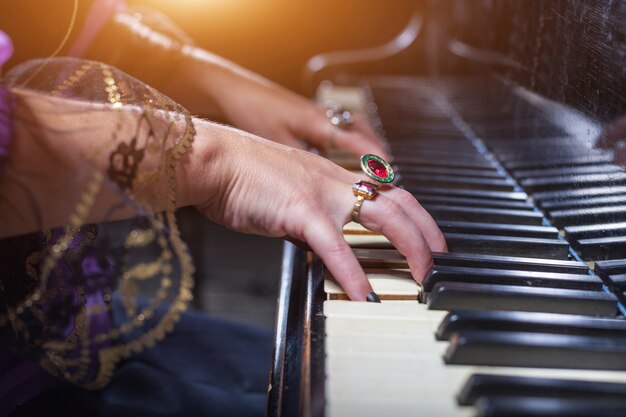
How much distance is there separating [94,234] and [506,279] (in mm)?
484

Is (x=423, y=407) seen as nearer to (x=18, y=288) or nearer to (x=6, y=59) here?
(x=18, y=288)

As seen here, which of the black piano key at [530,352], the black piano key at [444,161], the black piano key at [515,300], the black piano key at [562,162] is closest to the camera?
the black piano key at [530,352]

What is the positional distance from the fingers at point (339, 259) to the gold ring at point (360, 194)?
2.0 inches

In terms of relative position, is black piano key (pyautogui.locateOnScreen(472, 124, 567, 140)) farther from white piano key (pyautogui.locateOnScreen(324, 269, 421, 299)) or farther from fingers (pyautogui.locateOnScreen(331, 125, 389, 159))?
white piano key (pyautogui.locateOnScreen(324, 269, 421, 299))

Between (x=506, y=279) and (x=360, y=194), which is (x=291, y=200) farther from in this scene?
(x=506, y=279)

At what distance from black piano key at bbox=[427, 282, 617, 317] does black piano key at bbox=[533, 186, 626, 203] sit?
0.45 ft

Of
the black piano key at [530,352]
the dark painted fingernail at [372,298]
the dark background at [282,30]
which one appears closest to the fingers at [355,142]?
the dark painted fingernail at [372,298]

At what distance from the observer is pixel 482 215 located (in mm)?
1013

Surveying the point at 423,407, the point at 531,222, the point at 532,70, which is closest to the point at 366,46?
the point at 532,70

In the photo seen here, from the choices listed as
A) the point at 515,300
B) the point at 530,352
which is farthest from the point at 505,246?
the point at 530,352

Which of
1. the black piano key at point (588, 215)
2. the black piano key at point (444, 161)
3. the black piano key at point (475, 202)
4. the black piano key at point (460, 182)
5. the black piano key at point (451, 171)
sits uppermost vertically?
the black piano key at point (444, 161)

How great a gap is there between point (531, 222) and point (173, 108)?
21.3 inches

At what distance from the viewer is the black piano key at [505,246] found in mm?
924

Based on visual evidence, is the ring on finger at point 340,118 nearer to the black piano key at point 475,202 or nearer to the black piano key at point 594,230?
the black piano key at point 475,202
